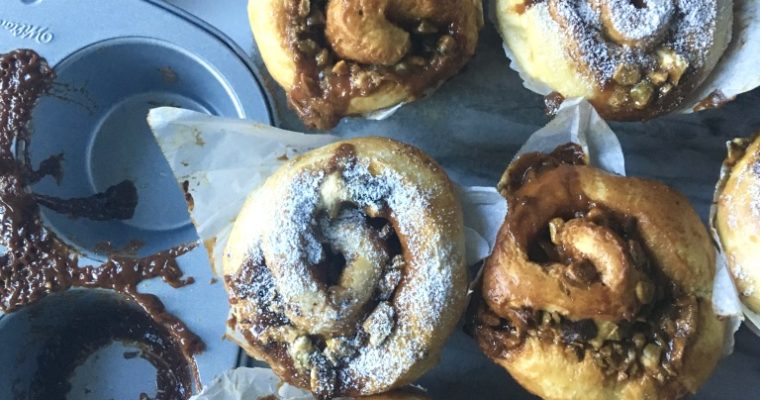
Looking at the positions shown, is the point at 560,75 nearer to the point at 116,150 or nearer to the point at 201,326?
the point at 201,326

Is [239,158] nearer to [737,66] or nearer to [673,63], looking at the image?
[673,63]

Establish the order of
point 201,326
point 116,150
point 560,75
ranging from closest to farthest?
point 560,75 < point 201,326 < point 116,150

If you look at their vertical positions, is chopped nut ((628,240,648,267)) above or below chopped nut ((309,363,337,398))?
above

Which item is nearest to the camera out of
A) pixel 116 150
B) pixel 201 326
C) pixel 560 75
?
pixel 560 75

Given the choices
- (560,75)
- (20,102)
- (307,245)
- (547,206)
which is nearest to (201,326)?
(307,245)

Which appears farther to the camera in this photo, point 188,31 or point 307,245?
point 188,31

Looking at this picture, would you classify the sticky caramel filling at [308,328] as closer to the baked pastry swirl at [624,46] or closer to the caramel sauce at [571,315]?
the caramel sauce at [571,315]

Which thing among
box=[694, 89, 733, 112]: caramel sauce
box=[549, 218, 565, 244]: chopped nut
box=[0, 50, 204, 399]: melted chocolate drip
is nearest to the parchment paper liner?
box=[694, 89, 733, 112]: caramel sauce

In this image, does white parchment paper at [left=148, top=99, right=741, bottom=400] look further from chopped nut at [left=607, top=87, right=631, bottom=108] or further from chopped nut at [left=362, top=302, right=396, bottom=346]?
chopped nut at [left=362, top=302, right=396, bottom=346]
